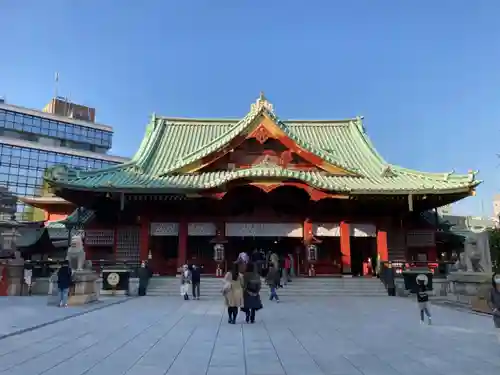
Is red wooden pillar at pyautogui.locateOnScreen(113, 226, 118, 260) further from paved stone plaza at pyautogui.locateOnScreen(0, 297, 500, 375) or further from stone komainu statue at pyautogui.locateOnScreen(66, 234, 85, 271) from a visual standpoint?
paved stone plaza at pyautogui.locateOnScreen(0, 297, 500, 375)

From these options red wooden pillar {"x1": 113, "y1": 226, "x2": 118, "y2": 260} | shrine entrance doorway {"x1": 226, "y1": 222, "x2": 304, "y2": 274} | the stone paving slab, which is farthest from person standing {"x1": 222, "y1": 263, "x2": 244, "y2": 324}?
red wooden pillar {"x1": 113, "y1": 226, "x2": 118, "y2": 260}

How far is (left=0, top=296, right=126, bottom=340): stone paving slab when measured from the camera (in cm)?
1082

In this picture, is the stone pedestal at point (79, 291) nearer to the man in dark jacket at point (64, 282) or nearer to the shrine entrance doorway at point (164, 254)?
the man in dark jacket at point (64, 282)

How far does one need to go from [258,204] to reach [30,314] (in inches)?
596

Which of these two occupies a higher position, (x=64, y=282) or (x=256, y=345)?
(x=64, y=282)

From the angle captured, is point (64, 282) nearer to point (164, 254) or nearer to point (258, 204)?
point (164, 254)

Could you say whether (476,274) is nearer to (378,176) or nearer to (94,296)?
(378,176)

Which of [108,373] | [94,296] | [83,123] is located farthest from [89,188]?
[83,123]

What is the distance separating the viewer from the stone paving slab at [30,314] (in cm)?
1082

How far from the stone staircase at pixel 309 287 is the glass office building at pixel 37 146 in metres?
Result: 55.6

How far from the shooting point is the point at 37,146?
248ft

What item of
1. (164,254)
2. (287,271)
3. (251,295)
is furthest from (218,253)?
(251,295)

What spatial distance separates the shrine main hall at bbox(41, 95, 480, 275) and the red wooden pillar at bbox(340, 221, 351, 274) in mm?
61

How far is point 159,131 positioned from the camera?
33.3m
